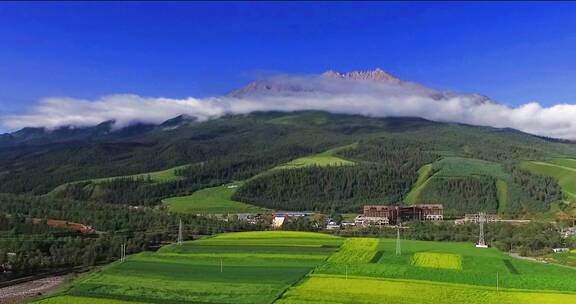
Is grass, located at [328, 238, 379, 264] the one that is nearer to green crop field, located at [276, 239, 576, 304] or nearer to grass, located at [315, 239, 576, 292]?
green crop field, located at [276, 239, 576, 304]

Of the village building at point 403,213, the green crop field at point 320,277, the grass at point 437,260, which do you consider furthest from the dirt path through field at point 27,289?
the village building at point 403,213

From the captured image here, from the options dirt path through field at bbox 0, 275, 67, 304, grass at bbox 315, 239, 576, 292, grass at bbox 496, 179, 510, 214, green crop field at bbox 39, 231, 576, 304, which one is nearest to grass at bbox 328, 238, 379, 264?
green crop field at bbox 39, 231, 576, 304

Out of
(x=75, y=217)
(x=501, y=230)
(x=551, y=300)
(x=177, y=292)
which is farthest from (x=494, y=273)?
(x=75, y=217)

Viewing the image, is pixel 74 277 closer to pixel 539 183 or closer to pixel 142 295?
pixel 142 295

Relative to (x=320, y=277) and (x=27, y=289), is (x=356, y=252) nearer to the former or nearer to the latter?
(x=320, y=277)

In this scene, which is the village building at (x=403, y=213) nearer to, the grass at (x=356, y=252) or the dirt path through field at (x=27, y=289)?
the grass at (x=356, y=252)

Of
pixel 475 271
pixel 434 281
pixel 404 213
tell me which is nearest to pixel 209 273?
pixel 434 281
